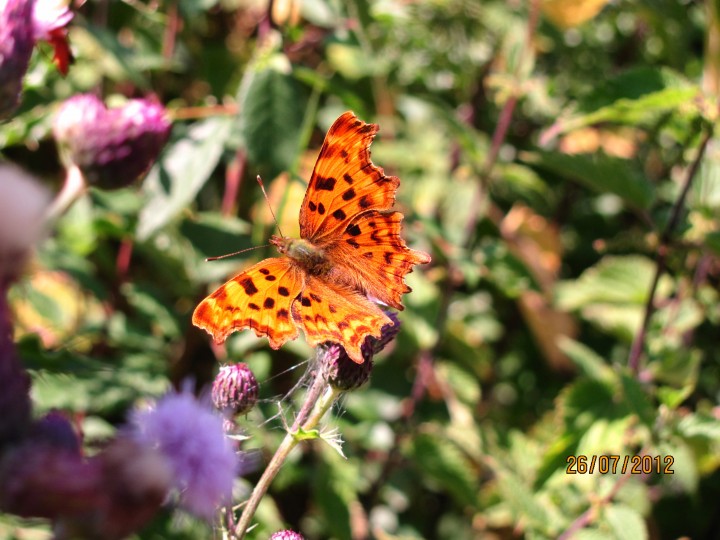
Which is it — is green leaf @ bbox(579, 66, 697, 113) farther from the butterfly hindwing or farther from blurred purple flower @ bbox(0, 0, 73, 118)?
blurred purple flower @ bbox(0, 0, 73, 118)

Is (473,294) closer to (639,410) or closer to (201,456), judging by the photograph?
(639,410)

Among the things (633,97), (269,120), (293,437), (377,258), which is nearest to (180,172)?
(269,120)

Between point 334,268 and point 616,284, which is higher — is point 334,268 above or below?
above

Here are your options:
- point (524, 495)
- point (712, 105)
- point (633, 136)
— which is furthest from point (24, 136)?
point (633, 136)

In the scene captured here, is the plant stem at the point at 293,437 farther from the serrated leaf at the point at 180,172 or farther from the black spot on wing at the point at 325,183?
the serrated leaf at the point at 180,172

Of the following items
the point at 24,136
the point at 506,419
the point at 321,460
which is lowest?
the point at 506,419

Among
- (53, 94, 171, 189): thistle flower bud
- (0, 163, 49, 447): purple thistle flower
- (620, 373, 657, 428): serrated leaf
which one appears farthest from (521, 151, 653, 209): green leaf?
(0, 163, 49, 447): purple thistle flower
